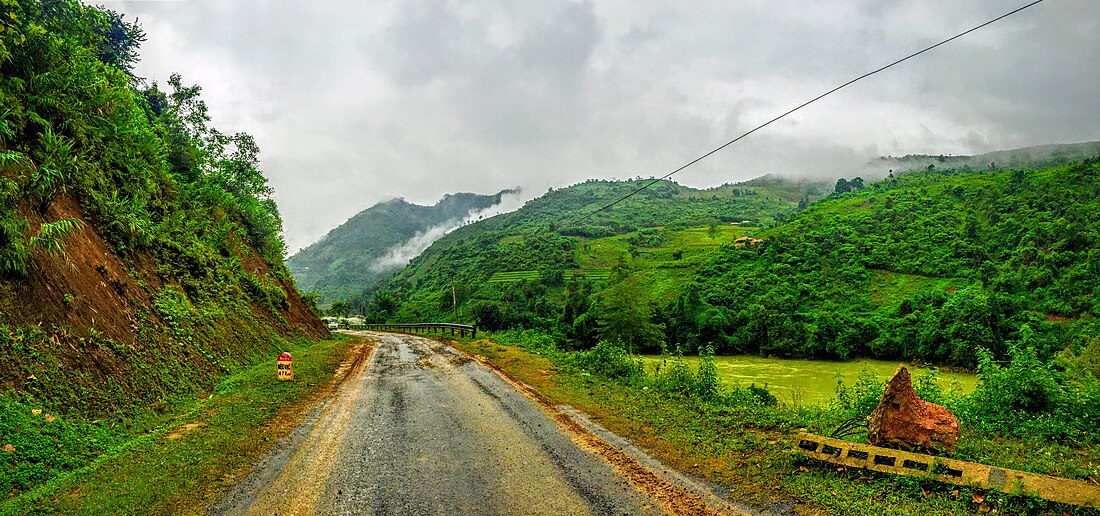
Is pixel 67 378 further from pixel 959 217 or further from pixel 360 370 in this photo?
pixel 959 217

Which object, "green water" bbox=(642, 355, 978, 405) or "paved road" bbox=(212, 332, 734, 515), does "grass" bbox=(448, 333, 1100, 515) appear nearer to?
"paved road" bbox=(212, 332, 734, 515)

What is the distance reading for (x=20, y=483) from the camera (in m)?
4.78

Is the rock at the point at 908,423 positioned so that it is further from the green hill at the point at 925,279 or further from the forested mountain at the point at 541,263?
the forested mountain at the point at 541,263

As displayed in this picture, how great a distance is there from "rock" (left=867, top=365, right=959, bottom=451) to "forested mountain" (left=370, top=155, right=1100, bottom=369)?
102 feet

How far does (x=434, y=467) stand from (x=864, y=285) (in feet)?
239

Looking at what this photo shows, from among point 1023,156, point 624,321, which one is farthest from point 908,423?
point 1023,156

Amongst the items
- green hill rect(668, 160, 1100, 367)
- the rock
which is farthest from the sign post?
green hill rect(668, 160, 1100, 367)

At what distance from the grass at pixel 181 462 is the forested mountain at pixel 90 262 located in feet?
1.65

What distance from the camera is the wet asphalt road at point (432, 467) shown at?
464 centimetres

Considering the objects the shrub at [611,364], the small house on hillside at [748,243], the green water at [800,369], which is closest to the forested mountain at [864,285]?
the small house on hillside at [748,243]

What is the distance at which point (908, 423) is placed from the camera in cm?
543

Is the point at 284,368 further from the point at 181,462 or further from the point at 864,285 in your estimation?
the point at 864,285

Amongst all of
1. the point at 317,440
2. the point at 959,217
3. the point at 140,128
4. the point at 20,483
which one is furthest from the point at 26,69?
the point at 959,217

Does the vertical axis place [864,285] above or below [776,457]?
above
